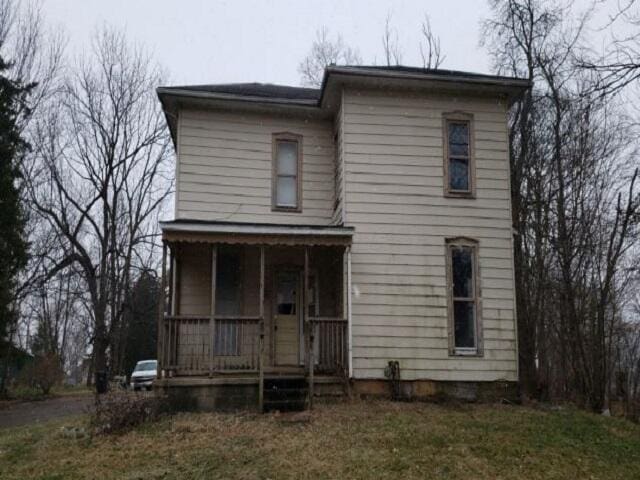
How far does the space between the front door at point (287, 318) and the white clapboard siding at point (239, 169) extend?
1.36 metres

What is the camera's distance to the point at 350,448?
27.4 ft

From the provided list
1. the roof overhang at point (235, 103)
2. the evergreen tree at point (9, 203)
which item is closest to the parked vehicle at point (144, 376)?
the evergreen tree at point (9, 203)

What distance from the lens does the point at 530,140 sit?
17.4m

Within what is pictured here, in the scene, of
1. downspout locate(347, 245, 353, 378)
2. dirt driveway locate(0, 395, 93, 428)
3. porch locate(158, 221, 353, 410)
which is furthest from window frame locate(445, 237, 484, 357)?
dirt driveway locate(0, 395, 93, 428)

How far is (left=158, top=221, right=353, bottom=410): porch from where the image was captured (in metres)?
11.2

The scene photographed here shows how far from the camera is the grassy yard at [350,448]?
773cm

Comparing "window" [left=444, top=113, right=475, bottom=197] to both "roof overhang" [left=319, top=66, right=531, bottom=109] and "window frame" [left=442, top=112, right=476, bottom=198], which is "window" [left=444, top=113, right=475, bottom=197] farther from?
"roof overhang" [left=319, top=66, right=531, bottom=109]

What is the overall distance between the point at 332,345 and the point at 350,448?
11.2ft

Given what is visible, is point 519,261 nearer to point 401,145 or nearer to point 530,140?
point 530,140

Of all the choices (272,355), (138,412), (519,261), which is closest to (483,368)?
(272,355)

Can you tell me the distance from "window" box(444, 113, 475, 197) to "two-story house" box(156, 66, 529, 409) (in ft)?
0.11

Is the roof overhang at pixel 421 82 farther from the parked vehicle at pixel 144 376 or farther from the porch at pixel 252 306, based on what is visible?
the parked vehicle at pixel 144 376

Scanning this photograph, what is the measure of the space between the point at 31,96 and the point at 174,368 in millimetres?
15790

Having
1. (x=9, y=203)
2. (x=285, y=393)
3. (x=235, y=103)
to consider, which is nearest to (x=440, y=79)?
(x=235, y=103)
